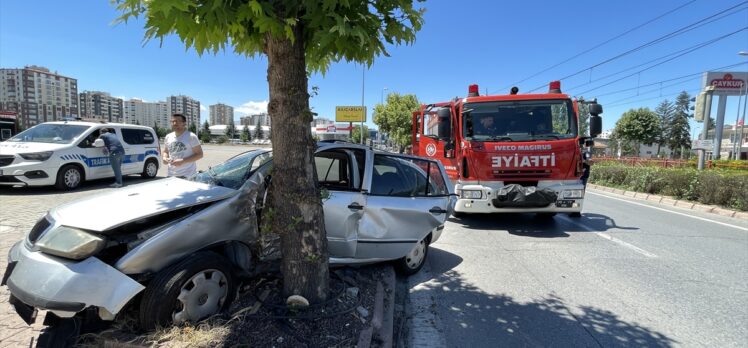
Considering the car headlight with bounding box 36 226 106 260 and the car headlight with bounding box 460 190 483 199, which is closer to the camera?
the car headlight with bounding box 36 226 106 260

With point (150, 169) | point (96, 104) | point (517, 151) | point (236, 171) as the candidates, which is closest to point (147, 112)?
point (96, 104)

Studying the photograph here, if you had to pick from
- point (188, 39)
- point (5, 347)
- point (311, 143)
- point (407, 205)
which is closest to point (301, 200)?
point (311, 143)

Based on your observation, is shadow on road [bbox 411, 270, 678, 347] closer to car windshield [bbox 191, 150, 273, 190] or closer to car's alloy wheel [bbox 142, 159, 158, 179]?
car windshield [bbox 191, 150, 273, 190]

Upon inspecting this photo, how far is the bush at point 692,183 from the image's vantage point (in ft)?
31.4

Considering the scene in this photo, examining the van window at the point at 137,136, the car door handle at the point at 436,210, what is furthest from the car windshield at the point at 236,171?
the van window at the point at 137,136

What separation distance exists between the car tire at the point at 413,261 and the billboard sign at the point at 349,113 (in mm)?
22004

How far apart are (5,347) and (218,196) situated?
5.59 ft

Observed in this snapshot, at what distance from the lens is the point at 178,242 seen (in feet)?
9.23

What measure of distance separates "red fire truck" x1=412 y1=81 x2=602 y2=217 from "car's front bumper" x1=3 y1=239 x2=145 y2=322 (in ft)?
18.9

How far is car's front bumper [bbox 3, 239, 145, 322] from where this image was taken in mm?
2359

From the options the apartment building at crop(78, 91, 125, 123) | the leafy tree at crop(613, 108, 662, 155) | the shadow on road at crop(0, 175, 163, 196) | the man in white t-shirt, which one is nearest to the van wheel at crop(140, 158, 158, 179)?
the shadow on road at crop(0, 175, 163, 196)

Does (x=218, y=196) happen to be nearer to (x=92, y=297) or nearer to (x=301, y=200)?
(x=301, y=200)

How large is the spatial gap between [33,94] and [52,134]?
77703mm

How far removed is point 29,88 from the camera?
65812 mm
